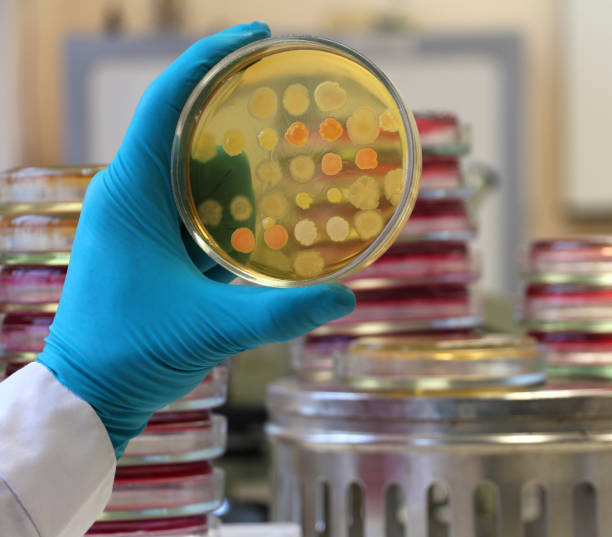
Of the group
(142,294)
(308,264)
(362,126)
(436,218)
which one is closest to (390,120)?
(362,126)

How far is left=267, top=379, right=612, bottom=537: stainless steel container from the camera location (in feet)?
2.59

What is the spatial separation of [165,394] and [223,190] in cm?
17

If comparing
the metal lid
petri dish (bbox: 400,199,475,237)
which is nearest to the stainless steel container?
the metal lid

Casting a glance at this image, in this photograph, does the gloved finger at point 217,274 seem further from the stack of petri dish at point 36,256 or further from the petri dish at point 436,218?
the petri dish at point 436,218

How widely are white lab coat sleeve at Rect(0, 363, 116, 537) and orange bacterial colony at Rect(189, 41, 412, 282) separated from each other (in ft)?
0.56

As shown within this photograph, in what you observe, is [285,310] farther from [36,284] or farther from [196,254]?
[36,284]

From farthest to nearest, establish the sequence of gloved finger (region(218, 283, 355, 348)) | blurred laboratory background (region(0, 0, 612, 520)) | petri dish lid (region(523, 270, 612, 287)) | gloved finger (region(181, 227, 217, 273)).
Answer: blurred laboratory background (region(0, 0, 612, 520)) → petri dish lid (region(523, 270, 612, 287)) → gloved finger (region(181, 227, 217, 273)) → gloved finger (region(218, 283, 355, 348))

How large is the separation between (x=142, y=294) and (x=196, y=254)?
0.08m

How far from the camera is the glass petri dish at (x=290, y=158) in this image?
25.3 inches

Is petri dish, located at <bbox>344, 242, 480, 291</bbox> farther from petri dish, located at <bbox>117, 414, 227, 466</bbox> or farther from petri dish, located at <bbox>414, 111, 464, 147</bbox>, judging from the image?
petri dish, located at <bbox>117, 414, 227, 466</bbox>

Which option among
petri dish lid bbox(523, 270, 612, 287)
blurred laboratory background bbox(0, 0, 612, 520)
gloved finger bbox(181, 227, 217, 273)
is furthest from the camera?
blurred laboratory background bbox(0, 0, 612, 520)

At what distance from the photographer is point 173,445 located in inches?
30.8

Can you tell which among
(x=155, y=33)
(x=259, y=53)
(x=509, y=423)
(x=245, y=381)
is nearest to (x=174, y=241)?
(x=259, y=53)

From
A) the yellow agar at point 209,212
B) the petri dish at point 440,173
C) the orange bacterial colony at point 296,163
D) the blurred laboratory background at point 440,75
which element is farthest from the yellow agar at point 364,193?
the blurred laboratory background at point 440,75
